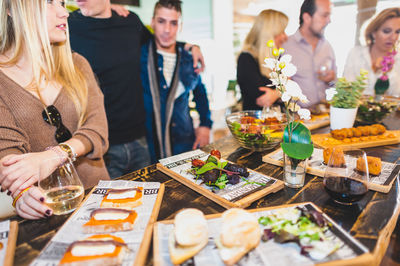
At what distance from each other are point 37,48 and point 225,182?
4.51 feet

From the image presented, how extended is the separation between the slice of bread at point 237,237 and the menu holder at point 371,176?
0.74m

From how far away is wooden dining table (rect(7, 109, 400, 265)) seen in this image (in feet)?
2.94

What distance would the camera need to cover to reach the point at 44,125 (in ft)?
5.19

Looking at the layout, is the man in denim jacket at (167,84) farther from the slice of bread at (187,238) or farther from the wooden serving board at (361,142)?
the slice of bread at (187,238)

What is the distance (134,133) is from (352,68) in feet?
10.5

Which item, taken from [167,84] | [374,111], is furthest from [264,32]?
[374,111]

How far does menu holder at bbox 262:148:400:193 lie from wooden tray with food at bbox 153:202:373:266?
1.59 feet

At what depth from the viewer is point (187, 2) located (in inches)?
214

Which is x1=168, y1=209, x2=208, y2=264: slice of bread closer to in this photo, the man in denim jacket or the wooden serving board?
the wooden serving board

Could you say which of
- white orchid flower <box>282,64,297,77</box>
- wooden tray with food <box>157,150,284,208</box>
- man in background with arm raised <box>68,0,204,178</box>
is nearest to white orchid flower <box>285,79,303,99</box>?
white orchid flower <box>282,64,297,77</box>

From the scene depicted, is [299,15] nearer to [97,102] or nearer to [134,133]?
[134,133]

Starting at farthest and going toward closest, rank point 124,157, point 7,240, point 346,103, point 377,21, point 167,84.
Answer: point 377,21 < point 167,84 < point 124,157 < point 346,103 < point 7,240

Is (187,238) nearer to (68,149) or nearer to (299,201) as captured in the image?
(299,201)

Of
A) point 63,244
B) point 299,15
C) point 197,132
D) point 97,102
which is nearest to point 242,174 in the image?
point 63,244
